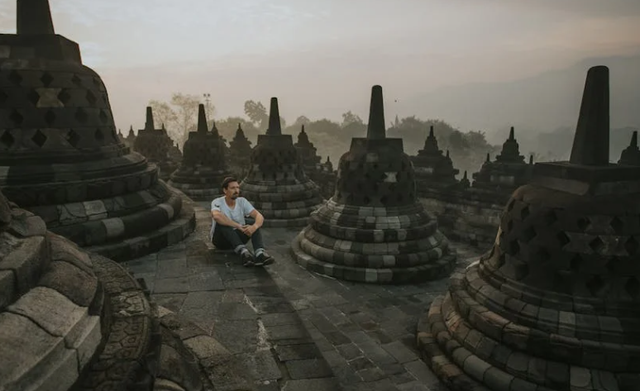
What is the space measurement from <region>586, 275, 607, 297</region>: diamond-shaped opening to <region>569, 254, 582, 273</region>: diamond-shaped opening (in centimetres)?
20

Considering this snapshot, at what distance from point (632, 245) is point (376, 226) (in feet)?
16.6


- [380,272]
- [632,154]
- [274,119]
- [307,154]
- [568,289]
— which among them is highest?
[274,119]

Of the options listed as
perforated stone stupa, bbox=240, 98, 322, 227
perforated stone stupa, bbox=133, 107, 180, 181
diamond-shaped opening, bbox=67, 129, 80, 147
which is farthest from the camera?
perforated stone stupa, bbox=133, 107, 180, 181

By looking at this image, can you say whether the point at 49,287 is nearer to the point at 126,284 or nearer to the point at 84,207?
the point at 126,284

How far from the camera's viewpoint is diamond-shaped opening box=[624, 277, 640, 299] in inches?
182

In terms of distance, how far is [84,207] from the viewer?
598cm

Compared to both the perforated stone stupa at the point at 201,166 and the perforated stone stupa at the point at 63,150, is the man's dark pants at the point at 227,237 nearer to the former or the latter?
the perforated stone stupa at the point at 63,150

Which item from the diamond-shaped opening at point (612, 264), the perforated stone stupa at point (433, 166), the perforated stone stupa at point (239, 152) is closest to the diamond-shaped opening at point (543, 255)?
the diamond-shaped opening at point (612, 264)

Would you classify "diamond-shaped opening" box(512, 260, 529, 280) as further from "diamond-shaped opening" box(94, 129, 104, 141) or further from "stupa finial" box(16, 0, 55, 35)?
"stupa finial" box(16, 0, 55, 35)

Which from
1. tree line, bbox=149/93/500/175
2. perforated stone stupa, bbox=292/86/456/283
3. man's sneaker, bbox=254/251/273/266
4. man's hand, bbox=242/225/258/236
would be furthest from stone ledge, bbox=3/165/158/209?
tree line, bbox=149/93/500/175

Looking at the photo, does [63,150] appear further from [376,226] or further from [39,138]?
[376,226]

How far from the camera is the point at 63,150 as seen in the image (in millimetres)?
6035

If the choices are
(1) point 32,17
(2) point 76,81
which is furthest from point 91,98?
(1) point 32,17

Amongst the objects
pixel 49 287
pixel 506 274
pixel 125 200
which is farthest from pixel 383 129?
pixel 49 287
